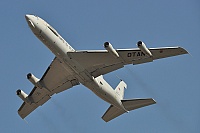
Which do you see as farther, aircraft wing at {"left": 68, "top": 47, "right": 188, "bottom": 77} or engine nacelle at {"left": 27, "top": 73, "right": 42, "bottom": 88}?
engine nacelle at {"left": 27, "top": 73, "right": 42, "bottom": 88}

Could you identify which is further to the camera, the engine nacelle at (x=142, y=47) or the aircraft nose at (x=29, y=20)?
the aircraft nose at (x=29, y=20)

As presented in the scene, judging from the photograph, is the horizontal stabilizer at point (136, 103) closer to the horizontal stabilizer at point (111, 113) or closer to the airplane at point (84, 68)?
the airplane at point (84, 68)

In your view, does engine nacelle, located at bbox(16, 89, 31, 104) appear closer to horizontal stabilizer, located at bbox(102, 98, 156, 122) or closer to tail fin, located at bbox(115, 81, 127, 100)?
horizontal stabilizer, located at bbox(102, 98, 156, 122)

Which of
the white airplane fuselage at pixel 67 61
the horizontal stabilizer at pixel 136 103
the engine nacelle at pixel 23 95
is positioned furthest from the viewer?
the engine nacelle at pixel 23 95

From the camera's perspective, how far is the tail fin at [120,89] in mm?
72250

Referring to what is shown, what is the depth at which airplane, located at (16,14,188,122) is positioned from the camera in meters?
62.5

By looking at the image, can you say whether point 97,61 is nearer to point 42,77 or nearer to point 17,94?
point 42,77

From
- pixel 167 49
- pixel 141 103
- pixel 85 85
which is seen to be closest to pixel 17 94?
pixel 85 85

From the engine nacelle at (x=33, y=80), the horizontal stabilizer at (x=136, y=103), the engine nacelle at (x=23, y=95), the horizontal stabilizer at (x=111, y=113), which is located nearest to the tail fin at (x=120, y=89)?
the horizontal stabilizer at (x=136, y=103)

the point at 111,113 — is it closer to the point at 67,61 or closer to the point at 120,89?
the point at 120,89

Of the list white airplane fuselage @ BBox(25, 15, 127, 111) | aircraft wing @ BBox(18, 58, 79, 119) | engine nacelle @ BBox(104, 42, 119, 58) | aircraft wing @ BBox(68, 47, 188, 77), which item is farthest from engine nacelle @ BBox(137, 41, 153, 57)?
aircraft wing @ BBox(18, 58, 79, 119)

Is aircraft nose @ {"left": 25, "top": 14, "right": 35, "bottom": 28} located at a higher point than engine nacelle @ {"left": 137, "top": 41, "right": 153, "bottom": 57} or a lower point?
higher

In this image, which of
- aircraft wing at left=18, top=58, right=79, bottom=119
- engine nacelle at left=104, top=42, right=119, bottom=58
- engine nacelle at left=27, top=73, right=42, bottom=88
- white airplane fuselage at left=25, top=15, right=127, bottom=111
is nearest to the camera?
engine nacelle at left=104, top=42, right=119, bottom=58

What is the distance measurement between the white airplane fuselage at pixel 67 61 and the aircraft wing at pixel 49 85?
2424 mm
